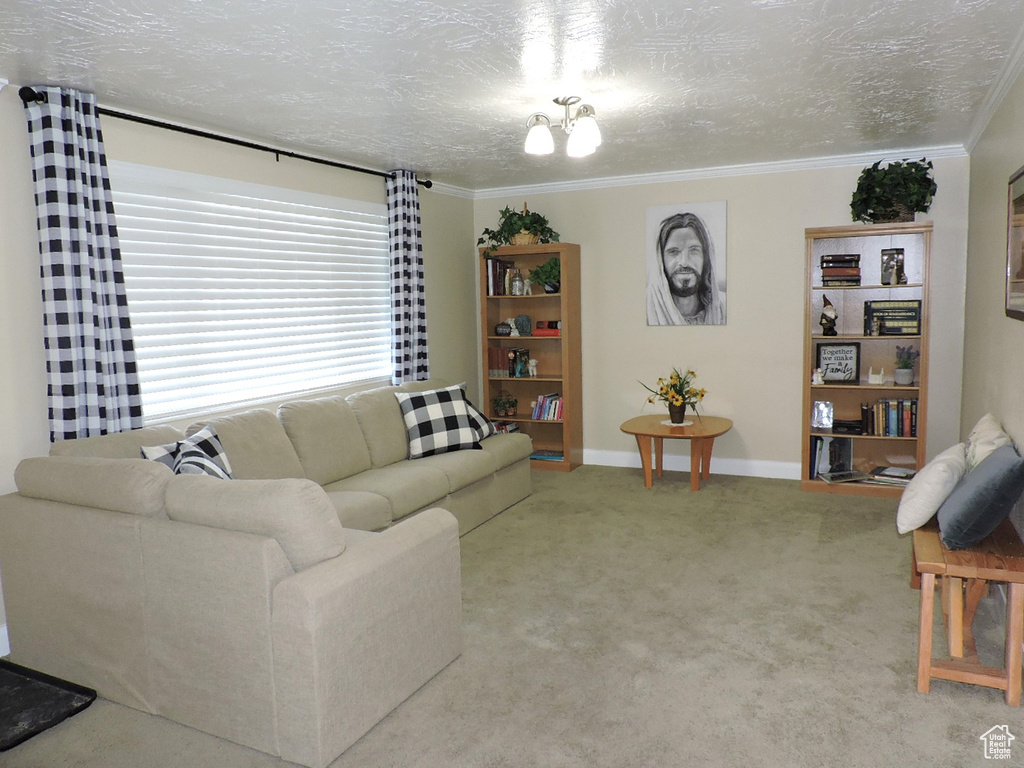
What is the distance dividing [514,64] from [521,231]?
3.02m

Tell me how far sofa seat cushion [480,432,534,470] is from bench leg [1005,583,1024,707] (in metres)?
3.02

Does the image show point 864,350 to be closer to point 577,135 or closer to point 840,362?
point 840,362

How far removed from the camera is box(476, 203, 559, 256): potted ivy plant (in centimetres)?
614

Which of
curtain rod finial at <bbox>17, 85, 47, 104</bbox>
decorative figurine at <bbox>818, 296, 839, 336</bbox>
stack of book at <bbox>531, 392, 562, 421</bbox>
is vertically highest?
curtain rod finial at <bbox>17, 85, 47, 104</bbox>

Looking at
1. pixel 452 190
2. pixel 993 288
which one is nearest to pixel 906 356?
pixel 993 288

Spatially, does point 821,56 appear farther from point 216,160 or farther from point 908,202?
point 216,160

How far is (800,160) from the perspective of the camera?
5523 millimetres

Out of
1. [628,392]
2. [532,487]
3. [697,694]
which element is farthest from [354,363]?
[697,694]

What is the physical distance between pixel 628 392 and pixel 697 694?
12.3ft

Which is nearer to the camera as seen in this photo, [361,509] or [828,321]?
[361,509]

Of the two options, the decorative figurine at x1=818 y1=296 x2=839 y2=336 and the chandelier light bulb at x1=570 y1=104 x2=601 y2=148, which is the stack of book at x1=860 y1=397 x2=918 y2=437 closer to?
the decorative figurine at x1=818 y1=296 x2=839 y2=336

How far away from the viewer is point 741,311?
233 inches

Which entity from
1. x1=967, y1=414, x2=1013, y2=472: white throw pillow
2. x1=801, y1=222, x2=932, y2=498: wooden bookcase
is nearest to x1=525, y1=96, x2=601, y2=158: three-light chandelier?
x1=967, y1=414, x2=1013, y2=472: white throw pillow

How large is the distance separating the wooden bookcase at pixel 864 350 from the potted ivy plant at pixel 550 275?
190 centimetres
